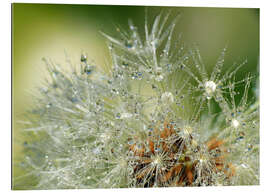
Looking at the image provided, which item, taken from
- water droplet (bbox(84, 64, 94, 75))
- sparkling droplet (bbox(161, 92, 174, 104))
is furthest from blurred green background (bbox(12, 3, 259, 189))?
sparkling droplet (bbox(161, 92, 174, 104))

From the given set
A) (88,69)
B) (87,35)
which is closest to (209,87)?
(88,69)

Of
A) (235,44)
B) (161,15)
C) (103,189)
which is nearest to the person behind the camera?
(103,189)

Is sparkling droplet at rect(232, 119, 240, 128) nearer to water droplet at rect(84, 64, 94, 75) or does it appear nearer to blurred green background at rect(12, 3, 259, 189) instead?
blurred green background at rect(12, 3, 259, 189)

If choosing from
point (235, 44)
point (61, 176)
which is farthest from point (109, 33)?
point (61, 176)

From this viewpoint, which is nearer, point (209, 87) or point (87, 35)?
point (209, 87)

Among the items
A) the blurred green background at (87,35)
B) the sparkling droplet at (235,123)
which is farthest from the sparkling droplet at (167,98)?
the blurred green background at (87,35)

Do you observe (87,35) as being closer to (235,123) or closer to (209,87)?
(209,87)

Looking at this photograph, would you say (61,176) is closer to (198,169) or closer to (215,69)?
(198,169)

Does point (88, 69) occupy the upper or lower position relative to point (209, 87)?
upper
